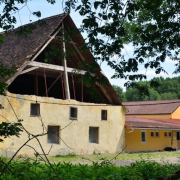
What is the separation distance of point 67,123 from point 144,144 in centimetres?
891

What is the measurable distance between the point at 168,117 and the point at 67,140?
60.1 feet

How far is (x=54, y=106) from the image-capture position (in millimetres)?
21141

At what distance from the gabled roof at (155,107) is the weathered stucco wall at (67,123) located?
527 inches

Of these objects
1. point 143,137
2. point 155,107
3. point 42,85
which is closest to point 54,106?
point 42,85

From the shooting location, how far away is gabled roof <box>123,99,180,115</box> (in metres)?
37.8

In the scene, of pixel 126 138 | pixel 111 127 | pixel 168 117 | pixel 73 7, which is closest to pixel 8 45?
pixel 111 127

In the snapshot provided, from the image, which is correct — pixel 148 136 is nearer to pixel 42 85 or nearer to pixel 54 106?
pixel 42 85

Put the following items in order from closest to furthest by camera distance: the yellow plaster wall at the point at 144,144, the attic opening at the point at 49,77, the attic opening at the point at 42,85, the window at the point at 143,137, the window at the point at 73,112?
the attic opening at the point at 49,77 < the window at the point at 73,112 < the attic opening at the point at 42,85 < the yellow plaster wall at the point at 144,144 < the window at the point at 143,137

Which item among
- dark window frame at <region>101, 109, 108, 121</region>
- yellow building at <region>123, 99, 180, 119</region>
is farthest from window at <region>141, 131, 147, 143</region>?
yellow building at <region>123, 99, 180, 119</region>

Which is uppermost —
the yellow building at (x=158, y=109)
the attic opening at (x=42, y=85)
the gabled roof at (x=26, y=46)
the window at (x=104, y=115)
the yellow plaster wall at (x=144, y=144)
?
the gabled roof at (x=26, y=46)

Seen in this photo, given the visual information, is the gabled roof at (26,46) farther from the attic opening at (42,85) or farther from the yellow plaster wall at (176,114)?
the yellow plaster wall at (176,114)

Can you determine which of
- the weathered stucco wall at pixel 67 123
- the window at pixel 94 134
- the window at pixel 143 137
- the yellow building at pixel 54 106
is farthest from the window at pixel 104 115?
the window at pixel 143 137

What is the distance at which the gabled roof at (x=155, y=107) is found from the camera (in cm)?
3781

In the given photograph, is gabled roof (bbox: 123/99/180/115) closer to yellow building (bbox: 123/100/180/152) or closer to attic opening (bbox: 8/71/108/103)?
yellow building (bbox: 123/100/180/152)
